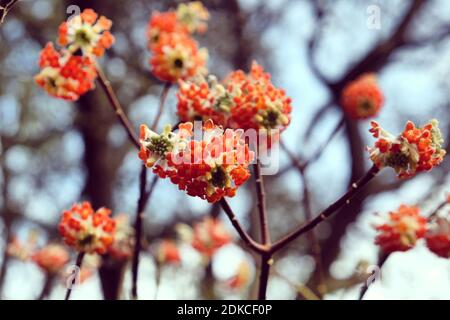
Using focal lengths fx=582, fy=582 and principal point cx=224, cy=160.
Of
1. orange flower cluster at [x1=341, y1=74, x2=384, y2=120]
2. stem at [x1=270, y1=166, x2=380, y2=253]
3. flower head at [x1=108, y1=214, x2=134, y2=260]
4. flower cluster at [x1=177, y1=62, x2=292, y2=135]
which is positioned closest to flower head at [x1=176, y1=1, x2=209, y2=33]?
orange flower cluster at [x1=341, y1=74, x2=384, y2=120]

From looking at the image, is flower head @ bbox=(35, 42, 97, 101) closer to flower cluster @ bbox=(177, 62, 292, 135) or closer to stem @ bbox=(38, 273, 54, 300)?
flower cluster @ bbox=(177, 62, 292, 135)

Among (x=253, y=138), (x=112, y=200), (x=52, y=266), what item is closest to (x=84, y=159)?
(x=112, y=200)

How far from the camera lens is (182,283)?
4.24 metres

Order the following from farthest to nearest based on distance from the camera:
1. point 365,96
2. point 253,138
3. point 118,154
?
point 118,154 < point 365,96 < point 253,138

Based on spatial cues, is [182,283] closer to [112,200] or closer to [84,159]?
[112,200]

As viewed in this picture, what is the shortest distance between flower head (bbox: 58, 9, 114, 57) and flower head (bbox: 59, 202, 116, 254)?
0.45 meters

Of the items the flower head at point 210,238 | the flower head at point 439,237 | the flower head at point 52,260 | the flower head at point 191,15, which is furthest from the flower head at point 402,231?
the flower head at point 52,260

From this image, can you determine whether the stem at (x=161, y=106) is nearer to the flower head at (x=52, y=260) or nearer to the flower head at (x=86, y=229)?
the flower head at (x=86, y=229)

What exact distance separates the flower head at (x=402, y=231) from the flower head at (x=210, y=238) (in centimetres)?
130

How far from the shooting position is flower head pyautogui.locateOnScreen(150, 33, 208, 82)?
179 cm

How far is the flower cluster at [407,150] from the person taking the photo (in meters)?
1.12

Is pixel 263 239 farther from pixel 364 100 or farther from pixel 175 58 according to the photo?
pixel 364 100

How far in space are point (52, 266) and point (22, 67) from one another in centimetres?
190
